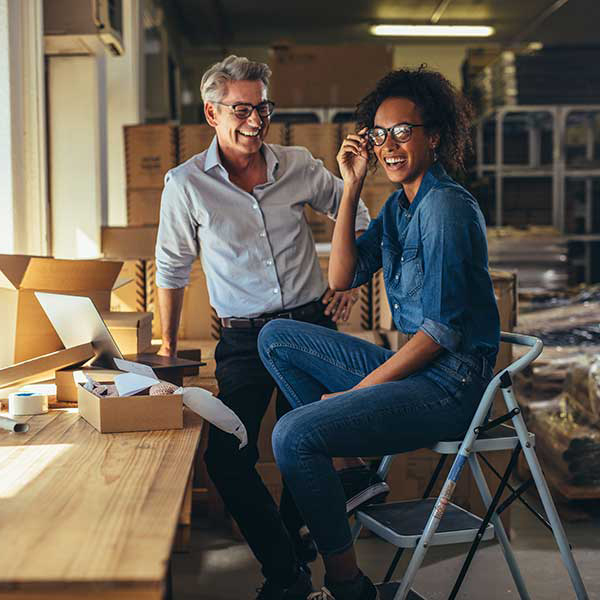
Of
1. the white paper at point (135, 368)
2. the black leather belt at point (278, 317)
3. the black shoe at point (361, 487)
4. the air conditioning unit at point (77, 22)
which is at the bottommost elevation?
the black shoe at point (361, 487)

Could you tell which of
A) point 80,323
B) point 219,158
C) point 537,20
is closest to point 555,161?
point 537,20

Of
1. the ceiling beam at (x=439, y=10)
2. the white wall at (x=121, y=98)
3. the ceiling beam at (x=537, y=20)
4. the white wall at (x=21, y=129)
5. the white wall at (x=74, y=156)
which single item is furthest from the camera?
the ceiling beam at (x=537, y=20)

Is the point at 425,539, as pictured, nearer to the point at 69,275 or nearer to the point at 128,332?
the point at 128,332

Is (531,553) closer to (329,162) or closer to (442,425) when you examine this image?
(442,425)

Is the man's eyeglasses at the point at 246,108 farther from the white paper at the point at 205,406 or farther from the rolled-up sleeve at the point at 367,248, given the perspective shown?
the white paper at the point at 205,406

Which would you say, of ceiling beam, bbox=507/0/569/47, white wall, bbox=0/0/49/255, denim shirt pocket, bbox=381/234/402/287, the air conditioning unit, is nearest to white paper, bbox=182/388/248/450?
denim shirt pocket, bbox=381/234/402/287

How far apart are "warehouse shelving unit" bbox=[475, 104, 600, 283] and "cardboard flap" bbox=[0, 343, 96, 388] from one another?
7.52 m

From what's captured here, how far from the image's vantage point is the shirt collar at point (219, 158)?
282cm

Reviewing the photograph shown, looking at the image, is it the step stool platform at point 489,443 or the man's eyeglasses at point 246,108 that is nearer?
the step stool platform at point 489,443

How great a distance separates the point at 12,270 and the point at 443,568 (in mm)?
1911

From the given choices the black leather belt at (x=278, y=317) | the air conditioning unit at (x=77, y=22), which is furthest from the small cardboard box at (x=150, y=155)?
the black leather belt at (x=278, y=317)

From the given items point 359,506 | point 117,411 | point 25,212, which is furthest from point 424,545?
point 25,212

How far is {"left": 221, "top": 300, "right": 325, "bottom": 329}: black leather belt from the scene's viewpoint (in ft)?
9.20

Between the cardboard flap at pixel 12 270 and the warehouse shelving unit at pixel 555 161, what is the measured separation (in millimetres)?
7309
